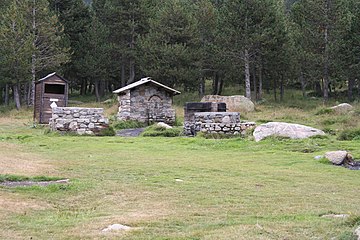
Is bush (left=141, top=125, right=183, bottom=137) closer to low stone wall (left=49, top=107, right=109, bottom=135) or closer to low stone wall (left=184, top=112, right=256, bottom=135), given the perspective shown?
low stone wall (left=184, top=112, right=256, bottom=135)

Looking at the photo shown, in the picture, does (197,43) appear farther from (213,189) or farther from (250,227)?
(250,227)

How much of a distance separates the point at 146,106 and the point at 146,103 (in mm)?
182

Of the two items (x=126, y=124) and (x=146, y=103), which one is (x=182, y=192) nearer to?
(x=126, y=124)

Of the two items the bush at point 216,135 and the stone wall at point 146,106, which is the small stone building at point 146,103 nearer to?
the stone wall at point 146,106

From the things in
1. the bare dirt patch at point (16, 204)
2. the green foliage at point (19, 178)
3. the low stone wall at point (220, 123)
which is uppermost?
the low stone wall at point (220, 123)

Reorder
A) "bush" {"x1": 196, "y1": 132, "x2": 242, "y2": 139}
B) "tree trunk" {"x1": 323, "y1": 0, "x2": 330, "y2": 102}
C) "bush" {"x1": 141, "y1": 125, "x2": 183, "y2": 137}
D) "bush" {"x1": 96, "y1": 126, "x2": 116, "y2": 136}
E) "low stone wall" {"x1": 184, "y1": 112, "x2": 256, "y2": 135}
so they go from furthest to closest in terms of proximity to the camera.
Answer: "tree trunk" {"x1": 323, "y1": 0, "x2": 330, "y2": 102} → "bush" {"x1": 96, "y1": 126, "x2": 116, "y2": 136} → "bush" {"x1": 141, "y1": 125, "x2": 183, "y2": 137} → "low stone wall" {"x1": 184, "y1": 112, "x2": 256, "y2": 135} → "bush" {"x1": 196, "y1": 132, "x2": 242, "y2": 139}

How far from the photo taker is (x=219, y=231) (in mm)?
6062

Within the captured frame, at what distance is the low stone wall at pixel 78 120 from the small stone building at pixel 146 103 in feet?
Result: 21.8

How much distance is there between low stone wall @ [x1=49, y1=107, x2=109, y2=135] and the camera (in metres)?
22.6

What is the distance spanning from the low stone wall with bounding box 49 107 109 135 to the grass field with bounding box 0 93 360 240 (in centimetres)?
488

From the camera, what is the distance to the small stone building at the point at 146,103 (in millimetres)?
29406

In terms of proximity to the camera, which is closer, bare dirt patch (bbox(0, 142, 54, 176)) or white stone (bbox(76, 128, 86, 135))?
bare dirt patch (bbox(0, 142, 54, 176))

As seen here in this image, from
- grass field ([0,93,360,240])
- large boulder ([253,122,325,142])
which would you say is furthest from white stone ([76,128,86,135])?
large boulder ([253,122,325,142])

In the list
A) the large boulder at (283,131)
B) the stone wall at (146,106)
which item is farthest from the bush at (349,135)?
the stone wall at (146,106)
